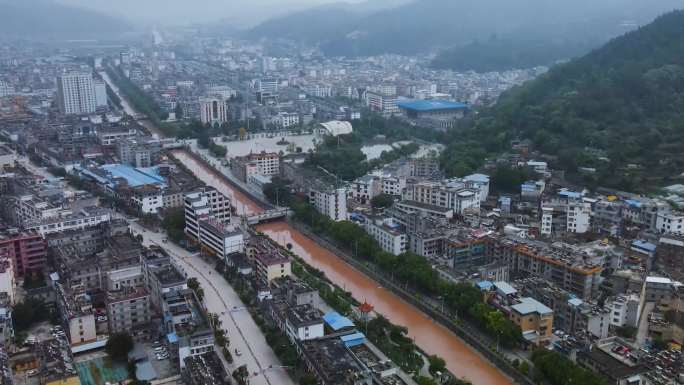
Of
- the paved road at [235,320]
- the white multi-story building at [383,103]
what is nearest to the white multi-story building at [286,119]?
the white multi-story building at [383,103]

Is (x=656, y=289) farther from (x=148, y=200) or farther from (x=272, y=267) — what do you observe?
(x=148, y=200)

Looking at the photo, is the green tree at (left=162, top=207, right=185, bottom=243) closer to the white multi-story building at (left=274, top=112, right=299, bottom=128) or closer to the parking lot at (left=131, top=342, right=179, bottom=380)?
the parking lot at (left=131, top=342, right=179, bottom=380)

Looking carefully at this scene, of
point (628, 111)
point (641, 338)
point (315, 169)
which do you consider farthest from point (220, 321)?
point (628, 111)

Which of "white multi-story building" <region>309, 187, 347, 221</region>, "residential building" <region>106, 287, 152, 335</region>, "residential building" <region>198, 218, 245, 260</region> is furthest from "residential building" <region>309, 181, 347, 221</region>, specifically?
"residential building" <region>106, 287, 152, 335</region>

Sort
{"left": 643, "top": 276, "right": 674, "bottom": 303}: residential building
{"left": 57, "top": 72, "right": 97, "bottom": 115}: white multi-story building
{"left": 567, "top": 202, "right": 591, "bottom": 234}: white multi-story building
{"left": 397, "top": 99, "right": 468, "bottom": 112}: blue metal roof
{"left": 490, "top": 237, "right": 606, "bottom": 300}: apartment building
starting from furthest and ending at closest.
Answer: {"left": 57, "top": 72, "right": 97, "bottom": 115}: white multi-story building, {"left": 397, "top": 99, "right": 468, "bottom": 112}: blue metal roof, {"left": 567, "top": 202, "right": 591, "bottom": 234}: white multi-story building, {"left": 490, "top": 237, "right": 606, "bottom": 300}: apartment building, {"left": 643, "top": 276, "right": 674, "bottom": 303}: residential building

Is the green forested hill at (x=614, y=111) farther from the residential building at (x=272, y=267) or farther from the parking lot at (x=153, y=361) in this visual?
the parking lot at (x=153, y=361)

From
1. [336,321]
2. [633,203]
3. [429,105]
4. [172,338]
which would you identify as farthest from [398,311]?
[429,105]

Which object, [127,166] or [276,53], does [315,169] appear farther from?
[276,53]
